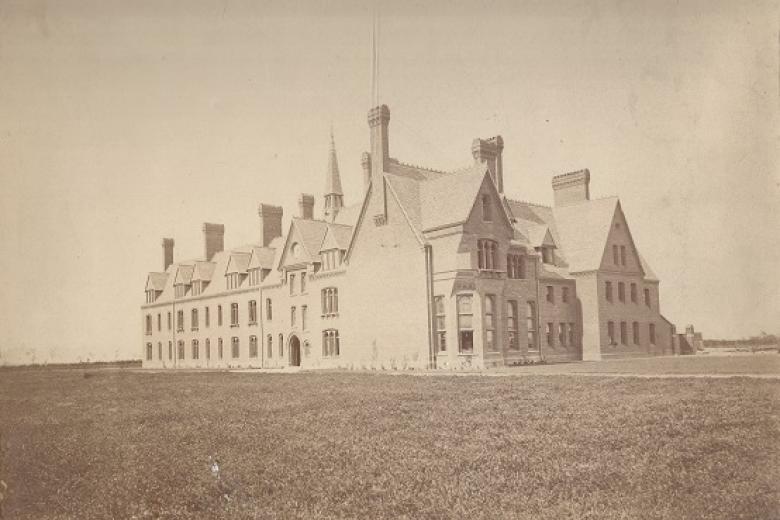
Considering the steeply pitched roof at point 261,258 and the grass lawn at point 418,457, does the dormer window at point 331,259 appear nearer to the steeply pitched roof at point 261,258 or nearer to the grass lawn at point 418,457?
the steeply pitched roof at point 261,258

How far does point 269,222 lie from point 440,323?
98.3 ft

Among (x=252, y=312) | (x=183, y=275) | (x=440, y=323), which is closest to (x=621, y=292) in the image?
(x=440, y=323)

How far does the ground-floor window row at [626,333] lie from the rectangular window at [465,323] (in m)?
14.7

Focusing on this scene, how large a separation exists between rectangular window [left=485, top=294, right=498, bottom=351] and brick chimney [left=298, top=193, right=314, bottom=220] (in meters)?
26.9

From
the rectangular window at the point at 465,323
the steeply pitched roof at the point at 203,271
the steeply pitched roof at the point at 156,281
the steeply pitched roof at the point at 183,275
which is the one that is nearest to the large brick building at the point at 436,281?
the rectangular window at the point at 465,323

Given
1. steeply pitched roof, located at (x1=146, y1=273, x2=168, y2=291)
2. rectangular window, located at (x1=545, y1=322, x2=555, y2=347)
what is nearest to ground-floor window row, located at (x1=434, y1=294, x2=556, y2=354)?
rectangular window, located at (x1=545, y1=322, x2=555, y2=347)

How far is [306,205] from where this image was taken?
5869 centimetres

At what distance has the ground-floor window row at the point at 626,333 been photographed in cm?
4484

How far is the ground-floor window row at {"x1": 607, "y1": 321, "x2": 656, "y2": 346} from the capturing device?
1766 inches

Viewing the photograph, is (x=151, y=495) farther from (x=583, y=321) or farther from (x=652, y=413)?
(x=583, y=321)

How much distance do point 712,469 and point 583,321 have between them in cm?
3519

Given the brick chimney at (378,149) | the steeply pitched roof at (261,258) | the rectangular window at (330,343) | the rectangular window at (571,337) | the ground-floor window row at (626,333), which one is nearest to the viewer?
the brick chimney at (378,149)

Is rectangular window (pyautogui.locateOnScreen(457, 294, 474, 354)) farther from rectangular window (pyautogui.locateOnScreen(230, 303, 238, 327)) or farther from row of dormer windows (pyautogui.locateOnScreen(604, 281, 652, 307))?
rectangular window (pyautogui.locateOnScreen(230, 303, 238, 327))

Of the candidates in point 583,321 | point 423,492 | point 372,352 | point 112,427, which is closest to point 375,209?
point 372,352
